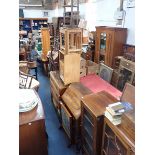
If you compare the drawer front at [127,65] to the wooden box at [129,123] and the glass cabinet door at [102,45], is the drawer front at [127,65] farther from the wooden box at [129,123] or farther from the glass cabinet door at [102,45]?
the wooden box at [129,123]

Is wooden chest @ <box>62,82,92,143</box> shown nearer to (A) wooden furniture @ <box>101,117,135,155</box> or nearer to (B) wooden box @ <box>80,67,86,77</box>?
(B) wooden box @ <box>80,67,86,77</box>

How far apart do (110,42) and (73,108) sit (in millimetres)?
2241

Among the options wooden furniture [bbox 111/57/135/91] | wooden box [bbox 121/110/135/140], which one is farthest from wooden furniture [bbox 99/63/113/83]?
wooden box [bbox 121/110/135/140]

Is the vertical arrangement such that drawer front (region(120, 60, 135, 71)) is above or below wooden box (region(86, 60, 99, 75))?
above

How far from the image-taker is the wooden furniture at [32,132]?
6.23 ft

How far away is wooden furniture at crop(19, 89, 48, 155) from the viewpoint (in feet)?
6.23

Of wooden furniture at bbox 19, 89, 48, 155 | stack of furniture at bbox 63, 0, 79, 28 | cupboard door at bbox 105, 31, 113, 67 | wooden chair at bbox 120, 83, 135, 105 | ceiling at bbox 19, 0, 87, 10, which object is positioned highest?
ceiling at bbox 19, 0, 87, 10

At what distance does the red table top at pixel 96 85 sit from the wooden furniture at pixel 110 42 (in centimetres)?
101

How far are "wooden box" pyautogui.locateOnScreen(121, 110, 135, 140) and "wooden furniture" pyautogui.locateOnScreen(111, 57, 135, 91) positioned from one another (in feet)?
6.97

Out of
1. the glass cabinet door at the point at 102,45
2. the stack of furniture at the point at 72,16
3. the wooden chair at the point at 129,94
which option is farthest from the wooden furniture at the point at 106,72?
the wooden chair at the point at 129,94
